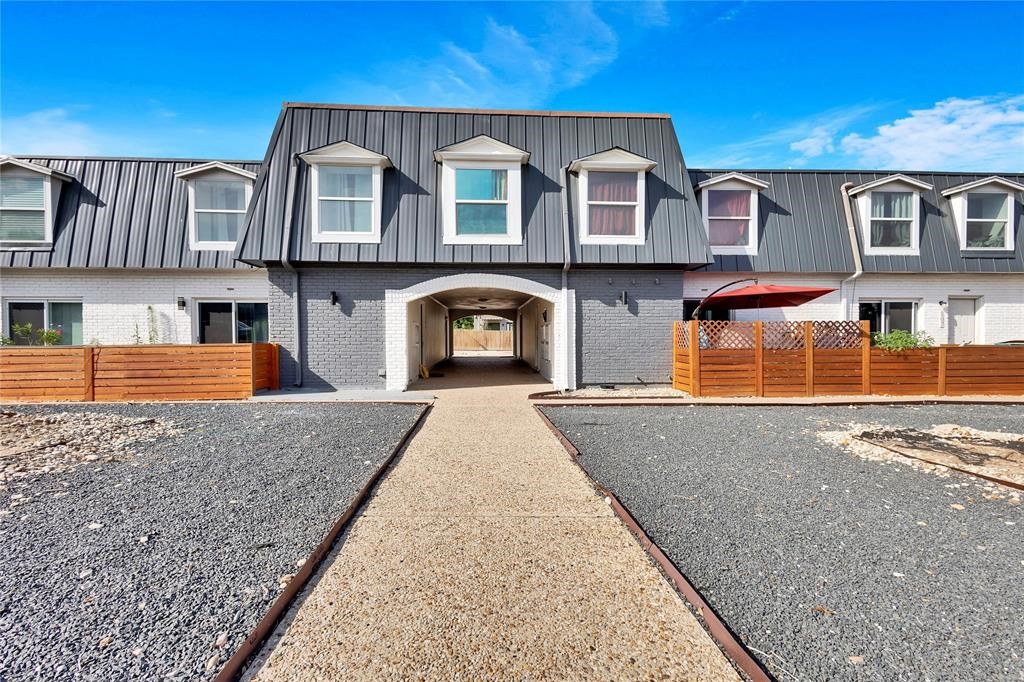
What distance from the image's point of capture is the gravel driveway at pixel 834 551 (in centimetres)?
204

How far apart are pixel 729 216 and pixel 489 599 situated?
1105 centimetres

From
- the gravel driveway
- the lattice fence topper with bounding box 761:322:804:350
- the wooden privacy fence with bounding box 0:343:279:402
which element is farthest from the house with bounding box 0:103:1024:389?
the gravel driveway

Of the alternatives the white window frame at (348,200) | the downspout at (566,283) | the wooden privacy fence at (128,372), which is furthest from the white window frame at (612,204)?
the wooden privacy fence at (128,372)

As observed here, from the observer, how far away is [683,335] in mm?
9781

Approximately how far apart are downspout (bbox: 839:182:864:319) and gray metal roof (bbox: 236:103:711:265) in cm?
411

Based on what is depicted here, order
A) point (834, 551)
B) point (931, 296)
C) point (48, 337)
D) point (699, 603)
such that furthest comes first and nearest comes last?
point (931, 296) < point (48, 337) < point (834, 551) < point (699, 603)

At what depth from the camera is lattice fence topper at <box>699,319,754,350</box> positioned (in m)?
9.23

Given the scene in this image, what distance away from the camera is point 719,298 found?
985 centimetres

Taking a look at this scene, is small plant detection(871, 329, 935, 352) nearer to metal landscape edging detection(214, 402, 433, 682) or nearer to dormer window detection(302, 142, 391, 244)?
metal landscape edging detection(214, 402, 433, 682)

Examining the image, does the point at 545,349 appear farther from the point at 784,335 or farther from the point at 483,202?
the point at 784,335

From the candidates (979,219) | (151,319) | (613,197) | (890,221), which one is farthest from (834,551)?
(979,219)

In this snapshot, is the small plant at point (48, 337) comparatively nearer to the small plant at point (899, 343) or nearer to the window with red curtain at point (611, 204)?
the window with red curtain at point (611, 204)

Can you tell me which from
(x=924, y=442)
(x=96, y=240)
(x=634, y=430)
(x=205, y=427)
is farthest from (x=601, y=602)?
(x=96, y=240)

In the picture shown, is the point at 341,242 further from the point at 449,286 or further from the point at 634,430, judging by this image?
the point at 634,430
